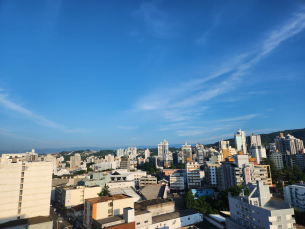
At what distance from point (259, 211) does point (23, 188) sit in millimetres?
18660

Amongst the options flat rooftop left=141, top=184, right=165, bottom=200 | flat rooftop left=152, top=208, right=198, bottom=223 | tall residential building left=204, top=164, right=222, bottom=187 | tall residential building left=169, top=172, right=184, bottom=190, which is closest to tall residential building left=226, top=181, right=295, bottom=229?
flat rooftop left=152, top=208, right=198, bottom=223

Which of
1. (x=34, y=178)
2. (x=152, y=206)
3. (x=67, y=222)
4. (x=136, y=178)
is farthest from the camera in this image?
(x=136, y=178)

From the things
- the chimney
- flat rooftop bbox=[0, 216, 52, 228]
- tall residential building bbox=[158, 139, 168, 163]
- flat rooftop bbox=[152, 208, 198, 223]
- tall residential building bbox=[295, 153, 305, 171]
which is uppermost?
tall residential building bbox=[158, 139, 168, 163]

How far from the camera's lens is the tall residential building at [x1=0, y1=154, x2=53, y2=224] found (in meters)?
15.4

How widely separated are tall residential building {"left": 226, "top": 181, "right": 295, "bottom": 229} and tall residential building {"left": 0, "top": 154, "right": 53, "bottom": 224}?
53.5ft

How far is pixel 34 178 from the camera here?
55.7ft

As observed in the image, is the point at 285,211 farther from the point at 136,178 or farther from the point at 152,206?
the point at 136,178

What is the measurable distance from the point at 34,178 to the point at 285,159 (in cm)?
5668

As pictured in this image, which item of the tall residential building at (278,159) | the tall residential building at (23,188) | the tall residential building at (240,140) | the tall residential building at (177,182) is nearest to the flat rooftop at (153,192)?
the tall residential building at (177,182)

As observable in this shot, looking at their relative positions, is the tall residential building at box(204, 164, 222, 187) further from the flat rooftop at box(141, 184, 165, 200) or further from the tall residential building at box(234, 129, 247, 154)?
the tall residential building at box(234, 129, 247, 154)

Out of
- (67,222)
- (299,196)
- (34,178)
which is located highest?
(34,178)

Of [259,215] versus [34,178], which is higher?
[34,178]

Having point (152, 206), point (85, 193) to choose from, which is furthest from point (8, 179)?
point (152, 206)

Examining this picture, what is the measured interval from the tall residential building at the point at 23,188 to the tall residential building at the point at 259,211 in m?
16.3
